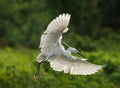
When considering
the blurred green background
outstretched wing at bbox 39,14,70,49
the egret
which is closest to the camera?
outstretched wing at bbox 39,14,70,49

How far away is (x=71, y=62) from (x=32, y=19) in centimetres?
1664

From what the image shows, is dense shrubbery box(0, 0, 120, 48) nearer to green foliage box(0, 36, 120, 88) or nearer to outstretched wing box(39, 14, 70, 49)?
green foliage box(0, 36, 120, 88)

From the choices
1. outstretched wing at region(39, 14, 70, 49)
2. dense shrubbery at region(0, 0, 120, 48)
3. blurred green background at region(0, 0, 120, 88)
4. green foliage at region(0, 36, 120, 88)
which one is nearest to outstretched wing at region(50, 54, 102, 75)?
outstretched wing at region(39, 14, 70, 49)

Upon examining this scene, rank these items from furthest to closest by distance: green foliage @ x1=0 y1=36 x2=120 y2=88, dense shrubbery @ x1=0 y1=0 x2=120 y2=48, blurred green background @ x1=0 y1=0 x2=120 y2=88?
dense shrubbery @ x1=0 y1=0 x2=120 y2=48 < blurred green background @ x1=0 y1=0 x2=120 y2=88 < green foliage @ x1=0 y1=36 x2=120 y2=88

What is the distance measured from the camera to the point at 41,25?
26062 millimetres

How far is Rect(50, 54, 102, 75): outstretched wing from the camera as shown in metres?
9.54

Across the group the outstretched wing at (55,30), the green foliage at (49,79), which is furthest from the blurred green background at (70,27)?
the outstretched wing at (55,30)

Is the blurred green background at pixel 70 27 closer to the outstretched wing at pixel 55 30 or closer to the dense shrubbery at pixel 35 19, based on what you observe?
the dense shrubbery at pixel 35 19

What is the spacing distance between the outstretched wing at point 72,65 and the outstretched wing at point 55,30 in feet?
1.08

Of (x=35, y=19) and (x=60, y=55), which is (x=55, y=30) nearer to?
(x=60, y=55)

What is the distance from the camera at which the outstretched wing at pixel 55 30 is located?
9.15 metres

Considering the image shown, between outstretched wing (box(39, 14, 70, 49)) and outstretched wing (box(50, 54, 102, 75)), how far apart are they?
330mm

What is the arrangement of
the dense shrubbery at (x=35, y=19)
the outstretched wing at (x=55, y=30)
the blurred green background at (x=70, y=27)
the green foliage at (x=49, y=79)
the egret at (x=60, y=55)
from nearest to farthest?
the outstretched wing at (x=55, y=30) < the egret at (x=60, y=55) < the green foliage at (x=49, y=79) < the blurred green background at (x=70, y=27) < the dense shrubbery at (x=35, y=19)

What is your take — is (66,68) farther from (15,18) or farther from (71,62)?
(15,18)
